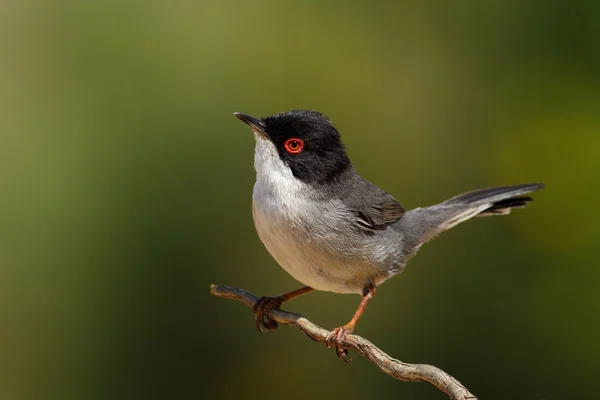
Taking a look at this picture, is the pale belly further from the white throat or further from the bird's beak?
A: the bird's beak

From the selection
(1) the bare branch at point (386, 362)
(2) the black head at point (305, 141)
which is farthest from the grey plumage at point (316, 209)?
(1) the bare branch at point (386, 362)

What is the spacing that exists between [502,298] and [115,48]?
11.9ft

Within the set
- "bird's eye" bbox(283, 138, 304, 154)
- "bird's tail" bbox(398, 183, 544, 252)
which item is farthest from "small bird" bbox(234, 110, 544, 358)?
"bird's tail" bbox(398, 183, 544, 252)

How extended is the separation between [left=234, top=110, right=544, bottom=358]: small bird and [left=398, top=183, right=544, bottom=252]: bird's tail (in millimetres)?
131

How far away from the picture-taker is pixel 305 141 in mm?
3178

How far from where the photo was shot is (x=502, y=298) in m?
5.28

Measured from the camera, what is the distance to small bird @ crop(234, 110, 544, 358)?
3143 mm

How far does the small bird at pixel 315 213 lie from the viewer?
3143mm

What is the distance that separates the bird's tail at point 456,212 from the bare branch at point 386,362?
104 centimetres

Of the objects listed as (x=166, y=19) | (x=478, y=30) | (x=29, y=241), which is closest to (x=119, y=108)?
(x=166, y=19)

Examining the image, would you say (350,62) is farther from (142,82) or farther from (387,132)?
(142,82)

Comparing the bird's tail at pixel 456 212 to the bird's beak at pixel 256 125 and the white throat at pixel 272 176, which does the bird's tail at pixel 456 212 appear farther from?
the bird's beak at pixel 256 125

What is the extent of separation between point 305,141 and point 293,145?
57 millimetres

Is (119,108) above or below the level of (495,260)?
above
